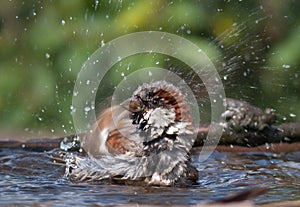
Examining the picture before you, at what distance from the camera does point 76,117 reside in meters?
5.86

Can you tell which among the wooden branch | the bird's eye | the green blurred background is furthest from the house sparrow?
the green blurred background

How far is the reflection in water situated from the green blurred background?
1.39m

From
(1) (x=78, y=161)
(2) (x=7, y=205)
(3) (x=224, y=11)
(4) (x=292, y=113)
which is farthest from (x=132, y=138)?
(3) (x=224, y=11)

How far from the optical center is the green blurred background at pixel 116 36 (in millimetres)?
6199

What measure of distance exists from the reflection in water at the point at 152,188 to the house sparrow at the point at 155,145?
0.31ft

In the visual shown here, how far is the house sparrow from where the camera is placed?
379cm

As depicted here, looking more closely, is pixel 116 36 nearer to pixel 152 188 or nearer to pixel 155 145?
pixel 155 145

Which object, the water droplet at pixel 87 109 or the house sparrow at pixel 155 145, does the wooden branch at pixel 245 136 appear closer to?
the water droplet at pixel 87 109

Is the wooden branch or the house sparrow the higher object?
the wooden branch

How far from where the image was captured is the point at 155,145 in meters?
3.81

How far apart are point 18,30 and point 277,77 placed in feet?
7.00

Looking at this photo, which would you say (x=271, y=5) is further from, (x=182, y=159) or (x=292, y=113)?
(x=182, y=159)

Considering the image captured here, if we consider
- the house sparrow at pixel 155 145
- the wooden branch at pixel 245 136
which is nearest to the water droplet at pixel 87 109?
the wooden branch at pixel 245 136

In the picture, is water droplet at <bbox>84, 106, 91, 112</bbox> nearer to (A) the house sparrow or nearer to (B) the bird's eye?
(A) the house sparrow
